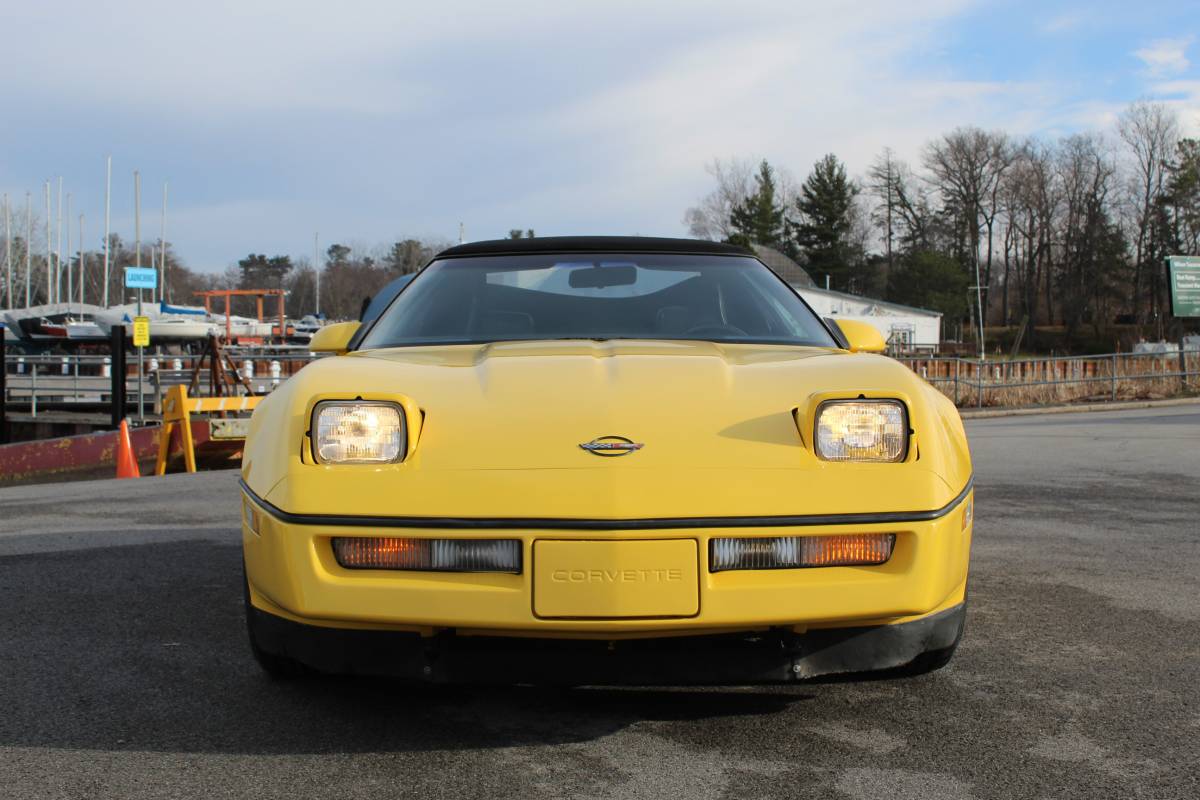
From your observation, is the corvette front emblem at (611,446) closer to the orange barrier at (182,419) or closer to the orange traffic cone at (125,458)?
the orange barrier at (182,419)

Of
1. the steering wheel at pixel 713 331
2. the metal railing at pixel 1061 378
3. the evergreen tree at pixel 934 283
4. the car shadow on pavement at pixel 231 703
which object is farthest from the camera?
the evergreen tree at pixel 934 283

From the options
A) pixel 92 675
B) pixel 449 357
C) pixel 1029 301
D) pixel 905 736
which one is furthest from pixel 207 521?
pixel 1029 301

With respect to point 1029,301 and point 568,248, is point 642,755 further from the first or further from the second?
point 1029,301

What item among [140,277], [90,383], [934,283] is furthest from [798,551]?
[934,283]

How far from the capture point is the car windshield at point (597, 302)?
3.70 m

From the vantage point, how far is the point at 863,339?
372 cm

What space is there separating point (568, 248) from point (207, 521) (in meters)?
3.78

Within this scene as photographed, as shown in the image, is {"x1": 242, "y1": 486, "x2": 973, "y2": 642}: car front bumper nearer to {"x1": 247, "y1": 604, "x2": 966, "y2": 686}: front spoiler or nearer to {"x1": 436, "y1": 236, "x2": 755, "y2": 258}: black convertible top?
{"x1": 247, "y1": 604, "x2": 966, "y2": 686}: front spoiler

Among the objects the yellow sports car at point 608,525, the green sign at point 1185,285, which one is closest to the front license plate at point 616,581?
the yellow sports car at point 608,525

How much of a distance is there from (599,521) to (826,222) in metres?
86.4

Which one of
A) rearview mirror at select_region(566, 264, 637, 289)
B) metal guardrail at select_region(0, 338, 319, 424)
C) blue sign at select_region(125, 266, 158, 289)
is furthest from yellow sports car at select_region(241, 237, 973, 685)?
blue sign at select_region(125, 266, 158, 289)

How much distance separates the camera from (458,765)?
2658mm

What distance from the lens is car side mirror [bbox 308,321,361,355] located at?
3.73 m

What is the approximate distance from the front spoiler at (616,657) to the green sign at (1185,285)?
37.7 metres
